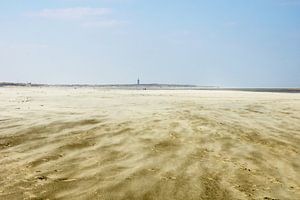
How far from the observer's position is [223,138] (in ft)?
26.2

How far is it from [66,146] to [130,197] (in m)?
2.75

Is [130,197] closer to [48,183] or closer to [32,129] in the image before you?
[48,183]

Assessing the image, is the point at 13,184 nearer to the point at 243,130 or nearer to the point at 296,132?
the point at 243,130

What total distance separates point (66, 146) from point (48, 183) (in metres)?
2.04

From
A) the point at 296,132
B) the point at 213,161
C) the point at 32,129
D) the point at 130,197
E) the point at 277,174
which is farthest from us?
the point at 296,132

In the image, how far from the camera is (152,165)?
18.3 ft

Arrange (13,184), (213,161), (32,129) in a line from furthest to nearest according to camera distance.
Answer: (32,129) → (213,161) → (13,184)

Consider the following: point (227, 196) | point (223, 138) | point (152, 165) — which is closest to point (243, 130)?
point (223, 138)

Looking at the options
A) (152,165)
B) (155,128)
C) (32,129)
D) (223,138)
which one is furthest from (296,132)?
(32,129)

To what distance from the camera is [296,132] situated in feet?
31.0

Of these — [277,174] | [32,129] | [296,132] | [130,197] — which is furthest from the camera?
[296,132]

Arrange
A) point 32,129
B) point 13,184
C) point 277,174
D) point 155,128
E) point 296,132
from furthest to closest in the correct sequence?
point 296,132, point 155,128, point 32,129, point 277,174, point 13,184

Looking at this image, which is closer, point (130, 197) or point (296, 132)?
point (130, 197)

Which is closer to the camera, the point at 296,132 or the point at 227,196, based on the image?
the point at 227,196
